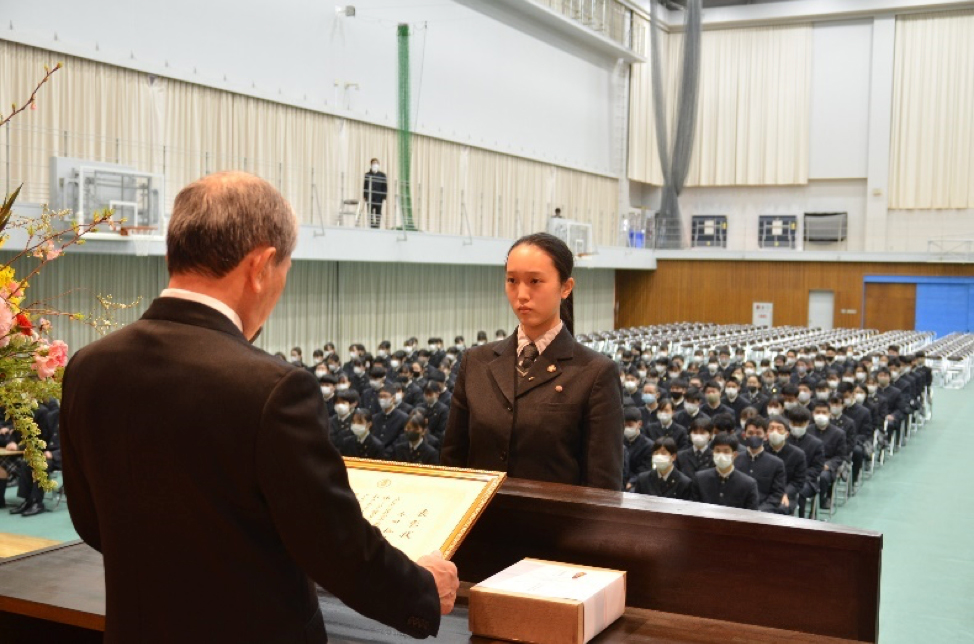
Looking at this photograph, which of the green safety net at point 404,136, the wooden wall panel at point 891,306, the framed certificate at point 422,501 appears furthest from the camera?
the wooden wall panel at point 891,306

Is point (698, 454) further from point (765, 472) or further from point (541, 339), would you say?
point (541, 339)

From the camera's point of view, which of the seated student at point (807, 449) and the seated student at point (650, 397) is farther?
the seated student at point (650, 397)

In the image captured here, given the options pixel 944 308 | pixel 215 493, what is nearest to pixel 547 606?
pixel 215 493

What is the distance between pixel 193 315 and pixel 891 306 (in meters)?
30.9

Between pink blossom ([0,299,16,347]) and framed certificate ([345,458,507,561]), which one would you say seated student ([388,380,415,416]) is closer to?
pink blossom ([0,299,16,347])

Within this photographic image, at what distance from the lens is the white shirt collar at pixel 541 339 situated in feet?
9.34

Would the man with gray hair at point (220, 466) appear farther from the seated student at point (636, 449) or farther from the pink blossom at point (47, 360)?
the seated student at point (636, 449)

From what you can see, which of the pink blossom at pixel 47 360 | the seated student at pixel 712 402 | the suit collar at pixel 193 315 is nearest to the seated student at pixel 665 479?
the seated student at pixel 712 402

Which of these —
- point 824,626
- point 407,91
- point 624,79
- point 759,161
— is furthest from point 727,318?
point 824,626

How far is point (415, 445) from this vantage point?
9.64 metres

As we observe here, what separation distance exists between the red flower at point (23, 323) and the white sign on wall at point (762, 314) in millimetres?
30438

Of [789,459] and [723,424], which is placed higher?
[723,424]

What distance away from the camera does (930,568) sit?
7.84m

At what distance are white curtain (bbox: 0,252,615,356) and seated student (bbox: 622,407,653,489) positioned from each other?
24.7 feet
